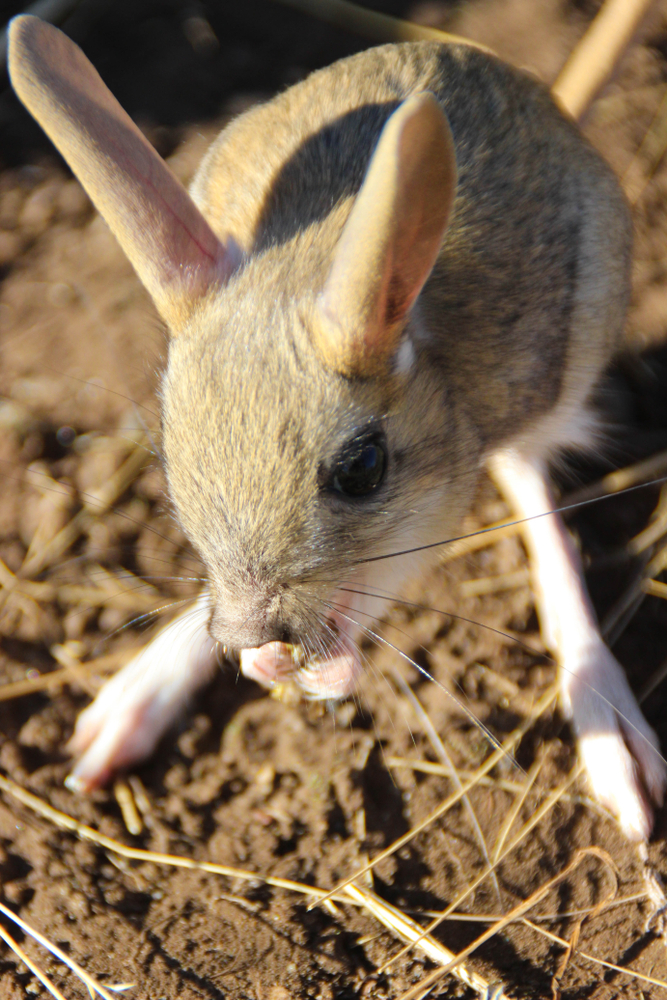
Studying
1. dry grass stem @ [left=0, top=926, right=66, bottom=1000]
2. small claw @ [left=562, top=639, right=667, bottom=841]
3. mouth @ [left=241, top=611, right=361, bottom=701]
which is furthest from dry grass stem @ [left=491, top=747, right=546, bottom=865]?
dry grass stem @ [left=0, top=926, right=66, bottom=1000]

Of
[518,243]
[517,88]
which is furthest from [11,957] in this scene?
[517,88]

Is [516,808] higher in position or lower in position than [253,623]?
lower

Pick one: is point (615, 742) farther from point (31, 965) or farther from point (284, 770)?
point (31, 965)

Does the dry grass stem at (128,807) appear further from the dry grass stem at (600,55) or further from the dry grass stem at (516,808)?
the dry grass stem at (600,55)

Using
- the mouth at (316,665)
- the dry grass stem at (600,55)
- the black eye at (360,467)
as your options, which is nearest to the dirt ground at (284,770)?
the mouth at (316,665)

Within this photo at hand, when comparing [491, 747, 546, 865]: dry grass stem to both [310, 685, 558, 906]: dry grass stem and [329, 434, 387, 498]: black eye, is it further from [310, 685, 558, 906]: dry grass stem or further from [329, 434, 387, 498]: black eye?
[329, 434, 387, 498]: black eye

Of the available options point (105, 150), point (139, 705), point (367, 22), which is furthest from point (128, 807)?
point (367, 22)

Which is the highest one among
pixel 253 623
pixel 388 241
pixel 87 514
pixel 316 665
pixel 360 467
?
pixel 388 241
